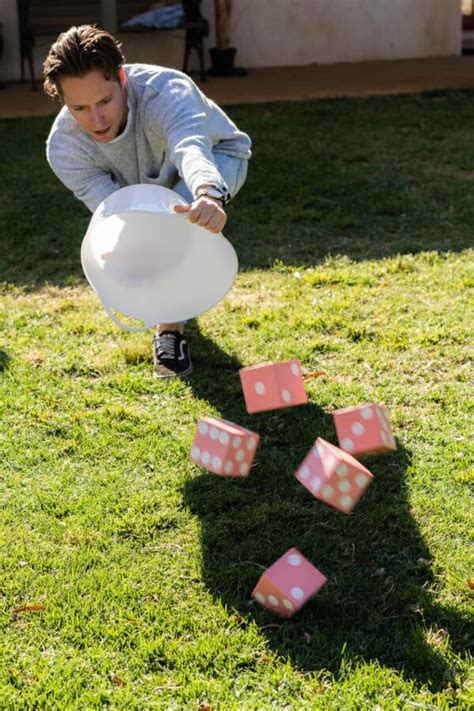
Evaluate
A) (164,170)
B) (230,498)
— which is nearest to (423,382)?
(230,498)

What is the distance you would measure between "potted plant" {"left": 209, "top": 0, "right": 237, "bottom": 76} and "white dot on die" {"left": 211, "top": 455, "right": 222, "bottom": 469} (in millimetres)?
9188

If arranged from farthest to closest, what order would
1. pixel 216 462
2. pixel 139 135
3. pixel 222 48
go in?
pixel 222 48 < pixel 139 135 < pixel 216 462

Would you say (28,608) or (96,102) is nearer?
(28,608)

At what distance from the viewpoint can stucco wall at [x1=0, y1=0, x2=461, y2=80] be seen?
38.4ft

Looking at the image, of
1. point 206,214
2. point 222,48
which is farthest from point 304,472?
point 222,48

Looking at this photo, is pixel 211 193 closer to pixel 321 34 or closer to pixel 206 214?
pixel 206 214

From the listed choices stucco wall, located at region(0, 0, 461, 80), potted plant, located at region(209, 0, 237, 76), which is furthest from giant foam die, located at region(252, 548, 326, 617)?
stucco wall, located at region(0, 0, 461, 80)

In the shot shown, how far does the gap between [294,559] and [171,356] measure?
4.94ft

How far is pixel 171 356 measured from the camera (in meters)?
3.78

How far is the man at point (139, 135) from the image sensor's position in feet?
9.78

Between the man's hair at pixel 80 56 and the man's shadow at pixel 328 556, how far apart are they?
4.35 ft

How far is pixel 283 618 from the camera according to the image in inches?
94.4

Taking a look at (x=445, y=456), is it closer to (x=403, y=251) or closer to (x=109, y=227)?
(x=109, y=227)

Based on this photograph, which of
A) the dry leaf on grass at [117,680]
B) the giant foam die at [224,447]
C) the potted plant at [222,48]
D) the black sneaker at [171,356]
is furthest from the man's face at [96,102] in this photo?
the potted plant at [222,48]
